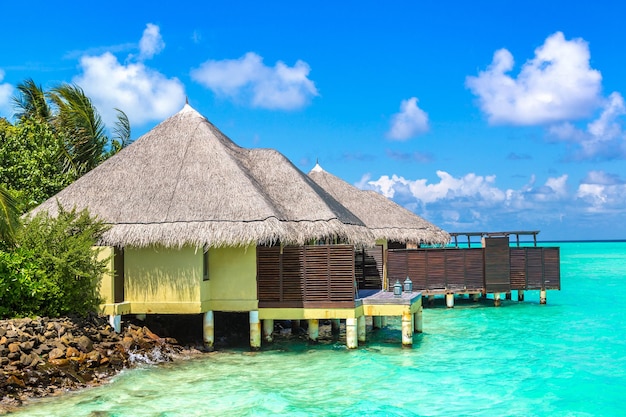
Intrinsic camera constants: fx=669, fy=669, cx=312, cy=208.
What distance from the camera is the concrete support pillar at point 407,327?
15.1 metres

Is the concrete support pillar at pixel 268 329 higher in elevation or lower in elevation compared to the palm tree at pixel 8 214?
lower

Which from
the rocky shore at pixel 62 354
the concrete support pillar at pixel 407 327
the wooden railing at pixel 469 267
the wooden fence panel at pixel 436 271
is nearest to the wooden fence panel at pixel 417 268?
the wooden railing at pixel 469 267

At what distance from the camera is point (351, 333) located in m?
14.7

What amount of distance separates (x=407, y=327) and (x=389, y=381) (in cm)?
273

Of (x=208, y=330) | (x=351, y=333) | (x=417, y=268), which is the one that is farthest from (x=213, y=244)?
(x=417, y=268)

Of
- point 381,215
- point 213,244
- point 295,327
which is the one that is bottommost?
point 295,327

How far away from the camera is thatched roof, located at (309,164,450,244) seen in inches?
1015

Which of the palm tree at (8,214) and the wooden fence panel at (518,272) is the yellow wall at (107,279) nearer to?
the palm tree at (8,214)

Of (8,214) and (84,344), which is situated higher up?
(8,214)

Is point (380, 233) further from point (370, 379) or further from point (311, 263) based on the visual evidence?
point (370, 379)

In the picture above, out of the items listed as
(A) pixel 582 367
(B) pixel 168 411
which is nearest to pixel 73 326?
(B) pixel 168 411

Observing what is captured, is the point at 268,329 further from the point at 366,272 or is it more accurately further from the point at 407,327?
the point at 366,272

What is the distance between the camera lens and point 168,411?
10617 mm

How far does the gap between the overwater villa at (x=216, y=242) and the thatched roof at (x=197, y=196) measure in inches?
1.0
